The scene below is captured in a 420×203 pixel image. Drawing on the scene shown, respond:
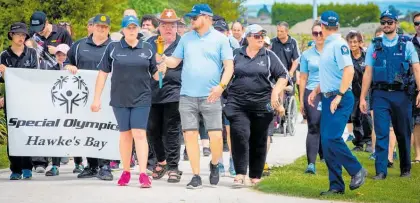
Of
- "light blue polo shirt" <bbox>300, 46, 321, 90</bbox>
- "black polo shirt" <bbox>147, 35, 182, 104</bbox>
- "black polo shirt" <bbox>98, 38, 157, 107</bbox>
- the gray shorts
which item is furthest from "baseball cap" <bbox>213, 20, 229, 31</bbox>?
the gray shorts

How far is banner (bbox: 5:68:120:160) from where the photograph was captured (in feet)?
49.2

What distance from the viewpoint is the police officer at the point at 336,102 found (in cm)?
1282

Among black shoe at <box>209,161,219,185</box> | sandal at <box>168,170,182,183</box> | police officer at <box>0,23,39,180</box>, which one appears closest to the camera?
black shoe at <box>209,161,219,185</box>

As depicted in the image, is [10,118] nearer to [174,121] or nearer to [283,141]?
[174,121]

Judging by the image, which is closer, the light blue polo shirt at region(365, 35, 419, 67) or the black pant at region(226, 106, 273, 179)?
the black pant at region(226, 106, 273, 179)

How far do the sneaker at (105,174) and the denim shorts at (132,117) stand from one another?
826 millimetres

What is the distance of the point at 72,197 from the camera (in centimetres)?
1264

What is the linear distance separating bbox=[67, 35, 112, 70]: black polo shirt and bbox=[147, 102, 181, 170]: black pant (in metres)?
0.95

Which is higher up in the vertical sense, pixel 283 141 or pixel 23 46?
pixel 23 46

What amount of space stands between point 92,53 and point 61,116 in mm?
894

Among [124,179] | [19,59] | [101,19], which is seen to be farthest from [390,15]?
[19,59]

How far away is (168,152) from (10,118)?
204 centimetres

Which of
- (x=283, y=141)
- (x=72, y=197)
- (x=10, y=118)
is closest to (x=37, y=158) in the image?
(x=10, y=118)

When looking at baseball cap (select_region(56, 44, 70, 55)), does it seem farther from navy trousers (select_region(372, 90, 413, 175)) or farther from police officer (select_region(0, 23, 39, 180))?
navy trousers (select_region(372, 90, 413, 175))
